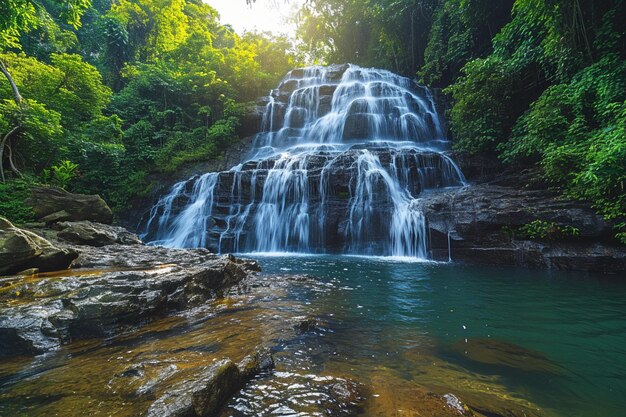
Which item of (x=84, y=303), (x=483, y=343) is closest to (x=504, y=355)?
(x=483, y=343)

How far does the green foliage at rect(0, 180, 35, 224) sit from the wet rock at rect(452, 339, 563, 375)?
448 inches

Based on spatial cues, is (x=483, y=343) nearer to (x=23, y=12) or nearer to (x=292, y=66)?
(x=23, y=12)

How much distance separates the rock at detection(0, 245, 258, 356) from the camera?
283cm

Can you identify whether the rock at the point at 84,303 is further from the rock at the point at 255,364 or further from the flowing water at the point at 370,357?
the rock at the point at 255,364

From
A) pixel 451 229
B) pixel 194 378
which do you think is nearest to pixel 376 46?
pixel 451 229

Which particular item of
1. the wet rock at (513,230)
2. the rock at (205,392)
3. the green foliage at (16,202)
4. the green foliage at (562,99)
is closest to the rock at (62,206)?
the green foliage at (16,202)

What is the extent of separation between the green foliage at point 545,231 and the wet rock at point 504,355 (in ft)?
21.2

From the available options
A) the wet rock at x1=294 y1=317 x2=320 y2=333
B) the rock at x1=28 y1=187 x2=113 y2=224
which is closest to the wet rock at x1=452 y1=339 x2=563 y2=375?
the wet rock at x1=294 y1=317 x2=320 y2=333

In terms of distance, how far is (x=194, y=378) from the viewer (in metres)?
2.01

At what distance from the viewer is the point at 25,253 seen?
4.19m

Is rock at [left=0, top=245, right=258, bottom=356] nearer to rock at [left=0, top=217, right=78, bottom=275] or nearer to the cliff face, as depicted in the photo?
rock at [left=0, top=217, right=78, bottom=275]

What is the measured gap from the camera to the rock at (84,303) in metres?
2.83

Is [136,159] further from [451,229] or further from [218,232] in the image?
[451,229]

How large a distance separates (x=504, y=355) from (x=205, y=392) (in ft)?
9.46
